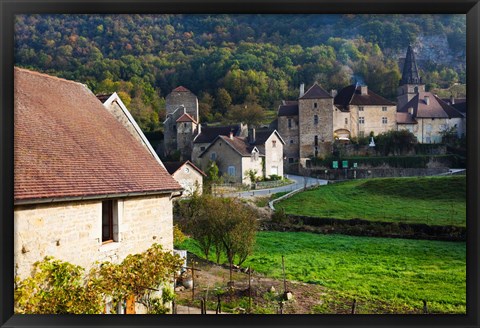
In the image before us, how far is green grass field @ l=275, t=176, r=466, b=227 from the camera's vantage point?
26.6 feet

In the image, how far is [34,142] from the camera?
476 centimetres

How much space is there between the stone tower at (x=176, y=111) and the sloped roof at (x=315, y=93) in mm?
2850

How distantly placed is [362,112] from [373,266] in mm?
3986

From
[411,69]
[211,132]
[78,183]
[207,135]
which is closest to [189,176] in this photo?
[207,135]

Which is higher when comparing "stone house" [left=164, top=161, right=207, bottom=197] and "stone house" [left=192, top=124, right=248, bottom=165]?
"stone house" [left=192, top=124, right=248, bottom=165]

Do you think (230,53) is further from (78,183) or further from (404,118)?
(404,118)

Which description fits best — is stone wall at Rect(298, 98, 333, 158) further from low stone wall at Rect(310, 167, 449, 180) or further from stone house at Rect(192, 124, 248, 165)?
stone house at Rect(192, 124, 248, 165)

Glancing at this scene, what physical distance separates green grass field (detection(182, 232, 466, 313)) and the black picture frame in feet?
3.41

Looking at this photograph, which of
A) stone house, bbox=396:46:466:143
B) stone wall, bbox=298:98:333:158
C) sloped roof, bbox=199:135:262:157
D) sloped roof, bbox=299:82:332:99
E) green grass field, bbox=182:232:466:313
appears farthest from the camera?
stone wall, bbox=298:98:333:158

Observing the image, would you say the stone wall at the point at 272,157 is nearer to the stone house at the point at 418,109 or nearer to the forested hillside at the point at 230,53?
the forested hillside at the point at 230,53

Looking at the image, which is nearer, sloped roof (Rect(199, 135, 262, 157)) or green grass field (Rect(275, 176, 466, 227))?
green grass field (Rect(275, 176, 466, 227))

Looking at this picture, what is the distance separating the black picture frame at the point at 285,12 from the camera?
4.48 metres

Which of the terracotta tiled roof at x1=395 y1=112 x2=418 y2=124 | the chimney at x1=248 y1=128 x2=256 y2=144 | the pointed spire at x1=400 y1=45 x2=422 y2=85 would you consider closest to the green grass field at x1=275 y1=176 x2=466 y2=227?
the terracotta tiled roof at x1=395 y1=112 x2=418 y2=124

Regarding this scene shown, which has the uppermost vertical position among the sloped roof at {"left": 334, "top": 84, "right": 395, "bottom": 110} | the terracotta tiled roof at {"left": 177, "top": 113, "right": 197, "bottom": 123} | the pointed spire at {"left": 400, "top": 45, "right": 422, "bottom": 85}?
the pointed spire at {"left": 400, "top": 45, "right": 422, "bottom": 85}
